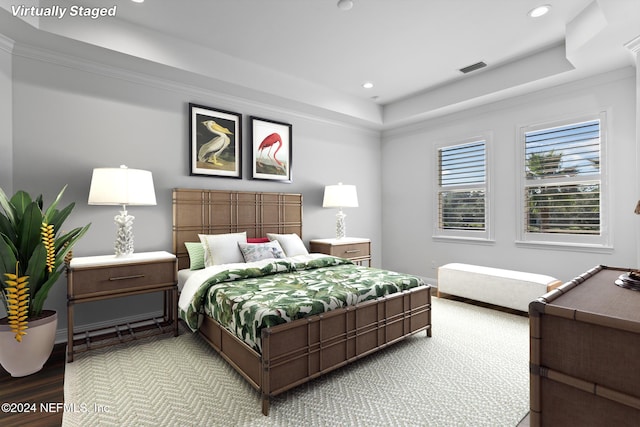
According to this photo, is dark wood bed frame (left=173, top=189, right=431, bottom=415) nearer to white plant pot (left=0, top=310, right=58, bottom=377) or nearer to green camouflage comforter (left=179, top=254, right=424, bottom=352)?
green camouflage comforter (left=179, top=254, right=424, bottom=352)

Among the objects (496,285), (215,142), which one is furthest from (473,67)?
(215,142)

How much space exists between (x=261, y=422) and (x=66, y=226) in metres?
2.59

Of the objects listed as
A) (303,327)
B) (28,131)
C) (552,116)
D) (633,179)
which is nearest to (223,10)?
(28,131)

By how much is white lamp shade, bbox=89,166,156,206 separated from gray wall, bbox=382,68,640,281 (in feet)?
13.1

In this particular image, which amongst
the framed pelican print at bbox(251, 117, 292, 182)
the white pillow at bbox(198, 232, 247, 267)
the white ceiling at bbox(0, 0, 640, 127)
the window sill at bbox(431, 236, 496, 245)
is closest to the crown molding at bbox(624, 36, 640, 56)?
the white ceiling at bbox(0, 0, 640, 127)

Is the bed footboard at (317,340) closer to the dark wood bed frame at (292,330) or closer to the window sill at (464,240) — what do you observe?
the dark wood bed frame at (292,330)

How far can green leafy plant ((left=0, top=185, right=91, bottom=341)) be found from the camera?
218cm

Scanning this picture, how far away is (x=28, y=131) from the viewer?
281 cm

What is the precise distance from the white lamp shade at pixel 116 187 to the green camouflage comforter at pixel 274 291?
91cm

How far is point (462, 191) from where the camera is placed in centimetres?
474

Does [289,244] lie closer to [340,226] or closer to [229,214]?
[229,214]

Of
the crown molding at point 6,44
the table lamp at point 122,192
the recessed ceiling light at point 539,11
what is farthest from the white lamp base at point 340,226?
the crown molding at point 6,44

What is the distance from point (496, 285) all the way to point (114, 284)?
393 centimetres

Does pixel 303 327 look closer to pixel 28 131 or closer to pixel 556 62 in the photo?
pixel 28 131
